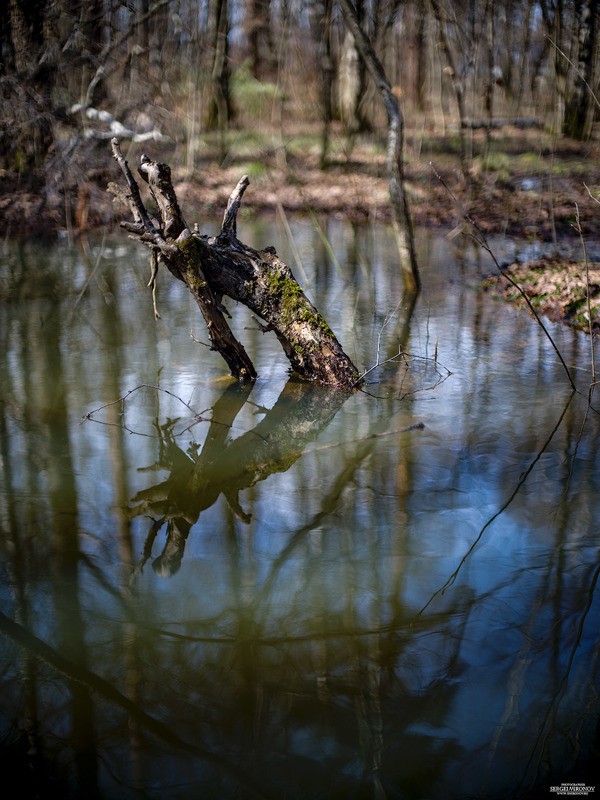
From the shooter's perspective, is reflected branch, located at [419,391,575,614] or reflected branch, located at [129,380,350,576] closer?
reflected branch, located at [419,391,575,614]

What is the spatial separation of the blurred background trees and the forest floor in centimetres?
45

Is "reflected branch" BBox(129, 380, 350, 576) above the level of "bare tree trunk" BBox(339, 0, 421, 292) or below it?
below

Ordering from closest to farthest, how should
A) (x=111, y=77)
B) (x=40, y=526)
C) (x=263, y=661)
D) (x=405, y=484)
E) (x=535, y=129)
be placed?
(x=263, y=661)
(x=40, y=526)
(x=405, y=484)
(x=111, y=77)
(x=535, y=129)

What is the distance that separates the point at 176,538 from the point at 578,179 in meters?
17.0

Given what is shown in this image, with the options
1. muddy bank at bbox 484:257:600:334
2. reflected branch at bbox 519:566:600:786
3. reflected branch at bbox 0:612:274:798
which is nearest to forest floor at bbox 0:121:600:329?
muddy bank at bbox 484:257:600:334

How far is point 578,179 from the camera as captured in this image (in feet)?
61.4

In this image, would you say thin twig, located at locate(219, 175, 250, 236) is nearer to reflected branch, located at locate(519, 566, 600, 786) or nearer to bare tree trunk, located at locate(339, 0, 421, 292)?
bare tree trunk, located at locate(339, 0, 421, 292)

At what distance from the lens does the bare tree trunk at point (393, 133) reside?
9.77 m

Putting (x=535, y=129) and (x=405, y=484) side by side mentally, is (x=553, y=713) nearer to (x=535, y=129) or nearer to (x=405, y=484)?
(x=405, y=484)

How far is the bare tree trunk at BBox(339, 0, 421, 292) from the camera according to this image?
32.1ft

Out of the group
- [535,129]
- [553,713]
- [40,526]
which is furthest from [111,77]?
[535,129]

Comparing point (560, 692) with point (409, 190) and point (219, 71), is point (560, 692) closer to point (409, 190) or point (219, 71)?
point (409, 190)

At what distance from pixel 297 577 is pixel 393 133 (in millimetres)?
7468

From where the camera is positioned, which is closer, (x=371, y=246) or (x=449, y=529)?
(x=449, y=529)
